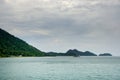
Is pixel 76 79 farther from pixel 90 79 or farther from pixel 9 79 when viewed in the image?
pixel 9 79

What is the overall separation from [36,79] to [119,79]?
24.0 m

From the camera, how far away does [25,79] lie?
84938mm

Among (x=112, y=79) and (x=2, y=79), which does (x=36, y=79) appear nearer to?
(x=2, y=79)

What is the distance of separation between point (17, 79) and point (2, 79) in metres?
4.34

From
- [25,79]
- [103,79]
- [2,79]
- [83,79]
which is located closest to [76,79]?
[83,79]

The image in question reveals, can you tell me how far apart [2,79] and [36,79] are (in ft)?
32.0

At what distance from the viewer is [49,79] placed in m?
86.2

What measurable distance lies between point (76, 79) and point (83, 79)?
2039 millimetres

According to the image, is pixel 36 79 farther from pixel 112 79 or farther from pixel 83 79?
pixel 112 79

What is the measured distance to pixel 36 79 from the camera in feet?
281

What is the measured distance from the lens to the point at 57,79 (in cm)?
8588

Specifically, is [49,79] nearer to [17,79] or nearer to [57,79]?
[57,79]

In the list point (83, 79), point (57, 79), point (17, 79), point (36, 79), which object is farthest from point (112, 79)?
point (17, 79)

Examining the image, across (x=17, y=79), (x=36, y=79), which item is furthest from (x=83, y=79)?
(x=17, y=79)
